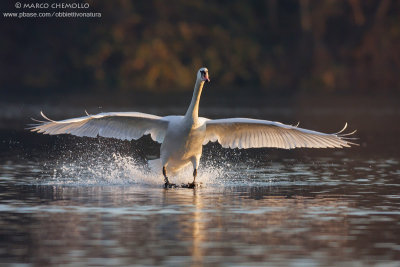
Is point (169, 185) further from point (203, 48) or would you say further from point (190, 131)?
point (203, 48)

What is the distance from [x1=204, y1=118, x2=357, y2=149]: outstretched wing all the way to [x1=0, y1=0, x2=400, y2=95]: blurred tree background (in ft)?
137

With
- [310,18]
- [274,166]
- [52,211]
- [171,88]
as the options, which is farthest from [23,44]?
[52,211]

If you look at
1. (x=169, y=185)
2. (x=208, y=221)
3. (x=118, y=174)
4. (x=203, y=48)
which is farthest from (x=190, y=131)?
(x=203, y=48)

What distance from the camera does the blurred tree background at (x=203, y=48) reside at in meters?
62.9

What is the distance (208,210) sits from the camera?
47.1 ft

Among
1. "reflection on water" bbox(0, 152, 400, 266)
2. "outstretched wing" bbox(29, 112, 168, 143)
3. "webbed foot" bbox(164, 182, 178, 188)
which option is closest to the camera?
"reflection on water" bbox(0, 152, 400, 266)

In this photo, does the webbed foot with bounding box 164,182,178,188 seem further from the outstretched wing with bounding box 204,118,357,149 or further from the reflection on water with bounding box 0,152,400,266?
the outstretched wing with bounding box 204,118,357,149

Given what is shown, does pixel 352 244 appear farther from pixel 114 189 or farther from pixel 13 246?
pixel 114 189

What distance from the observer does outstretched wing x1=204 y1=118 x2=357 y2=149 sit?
1805 centimetres

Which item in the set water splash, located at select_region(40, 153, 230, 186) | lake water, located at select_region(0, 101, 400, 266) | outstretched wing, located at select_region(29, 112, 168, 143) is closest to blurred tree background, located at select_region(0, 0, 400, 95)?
lake water, located at select_region(0, 101, 400, 266)

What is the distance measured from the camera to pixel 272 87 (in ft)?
216

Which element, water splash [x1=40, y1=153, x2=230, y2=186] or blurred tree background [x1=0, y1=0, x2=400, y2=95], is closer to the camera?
water splash [x1=40, y1=153, x2=230, y2=186]

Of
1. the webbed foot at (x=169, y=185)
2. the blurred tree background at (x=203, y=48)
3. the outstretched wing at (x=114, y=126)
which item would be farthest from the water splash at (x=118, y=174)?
→ the blurred tree background at (x=203, y=48)

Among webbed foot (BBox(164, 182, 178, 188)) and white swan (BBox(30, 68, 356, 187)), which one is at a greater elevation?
white swan (BBox(30, 68, 356, 187))
